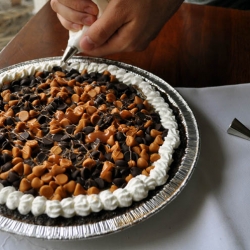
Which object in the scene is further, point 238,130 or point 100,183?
point 238,130

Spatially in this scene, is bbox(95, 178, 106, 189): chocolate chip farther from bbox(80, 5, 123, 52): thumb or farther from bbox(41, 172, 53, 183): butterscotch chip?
bbox(80, 5, 123, 52): thumb

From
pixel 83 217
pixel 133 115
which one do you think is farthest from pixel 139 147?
pixel 83 217

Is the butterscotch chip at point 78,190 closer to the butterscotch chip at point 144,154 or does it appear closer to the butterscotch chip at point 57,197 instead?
the butterscotch chip at point 57,197

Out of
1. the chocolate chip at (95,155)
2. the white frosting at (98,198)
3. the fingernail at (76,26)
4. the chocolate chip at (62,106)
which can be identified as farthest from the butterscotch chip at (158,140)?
the fingernail at (76,26)

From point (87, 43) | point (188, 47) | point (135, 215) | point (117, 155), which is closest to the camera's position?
point (135, 215)

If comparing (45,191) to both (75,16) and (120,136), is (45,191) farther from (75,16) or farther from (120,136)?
(75,16)

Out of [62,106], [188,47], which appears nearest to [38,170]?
[62,106]

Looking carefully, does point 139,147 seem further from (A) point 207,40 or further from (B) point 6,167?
(A) point 207,40
